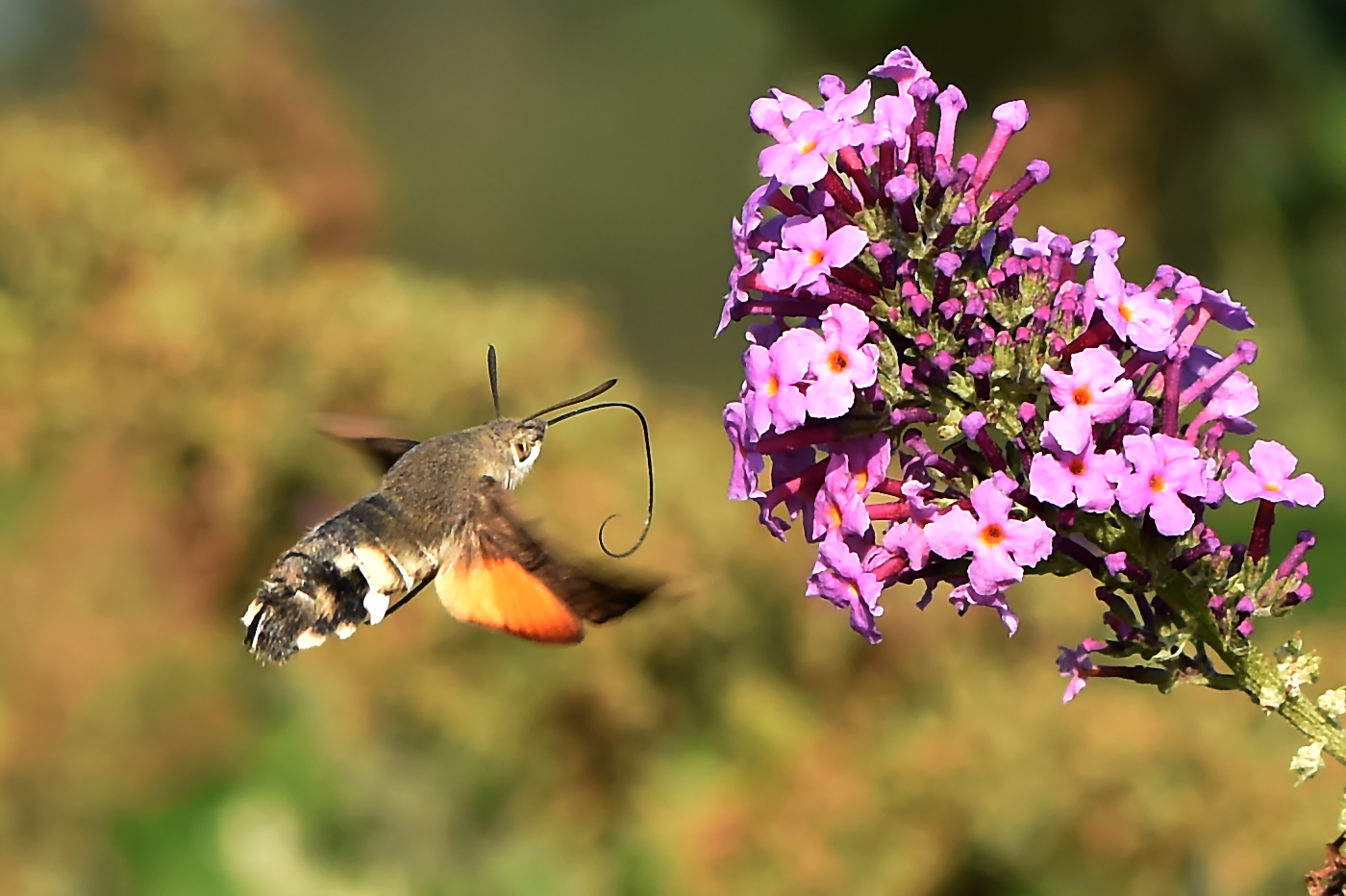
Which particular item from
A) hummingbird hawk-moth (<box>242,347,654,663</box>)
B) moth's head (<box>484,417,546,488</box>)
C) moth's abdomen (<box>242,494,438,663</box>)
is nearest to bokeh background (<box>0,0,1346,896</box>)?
moth's head (<box>484,417,546,488</box>)

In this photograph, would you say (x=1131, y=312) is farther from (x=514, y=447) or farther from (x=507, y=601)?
(x=514, y=447)

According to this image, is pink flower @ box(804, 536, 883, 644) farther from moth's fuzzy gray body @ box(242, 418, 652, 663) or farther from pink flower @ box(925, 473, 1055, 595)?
moth's fuzzy gray body @ box(242, 418, 652, 663)

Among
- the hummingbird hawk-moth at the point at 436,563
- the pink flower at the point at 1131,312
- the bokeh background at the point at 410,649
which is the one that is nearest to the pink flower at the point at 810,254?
the pink flower at the point at 1131,312

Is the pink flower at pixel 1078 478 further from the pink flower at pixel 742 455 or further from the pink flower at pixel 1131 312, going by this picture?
the pink flower at pixel 742 455

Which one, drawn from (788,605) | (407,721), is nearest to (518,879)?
(407,721)

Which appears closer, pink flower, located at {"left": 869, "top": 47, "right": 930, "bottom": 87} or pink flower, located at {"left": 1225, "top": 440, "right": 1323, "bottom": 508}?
pink flower, located at {"left": 1225, "top": 440, "right": 1323, "bottom": 508}

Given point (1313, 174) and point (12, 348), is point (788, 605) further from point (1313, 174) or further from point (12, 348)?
point (1313, 174)
